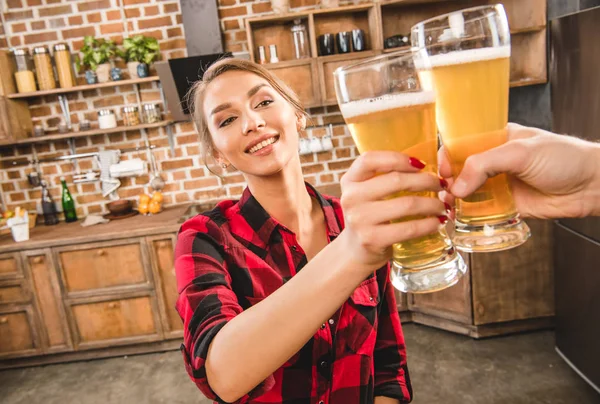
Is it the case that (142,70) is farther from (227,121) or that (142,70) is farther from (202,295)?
(202,295)

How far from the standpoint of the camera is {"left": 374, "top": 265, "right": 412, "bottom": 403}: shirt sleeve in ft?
4.21

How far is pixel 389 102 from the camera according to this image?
1.93ft

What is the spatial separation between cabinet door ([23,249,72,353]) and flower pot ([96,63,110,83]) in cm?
129

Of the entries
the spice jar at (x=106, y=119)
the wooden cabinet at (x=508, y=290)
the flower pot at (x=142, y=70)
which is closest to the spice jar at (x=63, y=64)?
the spice jar at (x=106, y=119)

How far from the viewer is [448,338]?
3.07 m

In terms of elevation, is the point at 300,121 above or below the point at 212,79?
below

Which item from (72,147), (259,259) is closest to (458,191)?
(259,259)

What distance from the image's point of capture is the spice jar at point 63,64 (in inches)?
134

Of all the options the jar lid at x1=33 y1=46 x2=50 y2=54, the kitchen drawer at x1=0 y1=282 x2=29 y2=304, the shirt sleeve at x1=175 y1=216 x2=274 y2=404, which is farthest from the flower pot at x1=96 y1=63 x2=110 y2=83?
the shirt sleeve at x1=175 y1=216 x2=274 y2=404

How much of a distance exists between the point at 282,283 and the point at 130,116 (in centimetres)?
278

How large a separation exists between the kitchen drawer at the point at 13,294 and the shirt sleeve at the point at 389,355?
2.88 m

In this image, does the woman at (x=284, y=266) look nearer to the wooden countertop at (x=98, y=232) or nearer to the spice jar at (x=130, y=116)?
the wooden countertop at (x=98, y=232)

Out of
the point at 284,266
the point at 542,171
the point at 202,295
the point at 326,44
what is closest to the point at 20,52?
the point at 326,44

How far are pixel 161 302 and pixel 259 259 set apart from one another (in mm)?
2312
